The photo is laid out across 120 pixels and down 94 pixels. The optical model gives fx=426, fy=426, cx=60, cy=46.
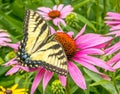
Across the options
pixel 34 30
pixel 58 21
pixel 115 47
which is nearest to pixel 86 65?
pixel 115 47

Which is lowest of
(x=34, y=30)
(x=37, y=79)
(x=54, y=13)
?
(x=54, y=13)

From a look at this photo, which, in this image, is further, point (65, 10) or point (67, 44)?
point (65, 10)

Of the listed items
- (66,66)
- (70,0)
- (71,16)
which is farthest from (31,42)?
(70,0)

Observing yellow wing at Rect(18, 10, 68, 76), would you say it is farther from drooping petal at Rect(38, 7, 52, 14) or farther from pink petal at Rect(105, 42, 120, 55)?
drooping petal at Rect(38, 7, 52, 14)

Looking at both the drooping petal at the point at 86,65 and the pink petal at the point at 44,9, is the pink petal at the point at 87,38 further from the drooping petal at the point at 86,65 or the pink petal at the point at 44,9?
the pink petal at the point at 44,9

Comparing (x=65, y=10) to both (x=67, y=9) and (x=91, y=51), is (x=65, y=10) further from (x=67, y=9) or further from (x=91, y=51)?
(x=91, y=51)

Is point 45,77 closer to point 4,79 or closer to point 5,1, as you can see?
point 4,79

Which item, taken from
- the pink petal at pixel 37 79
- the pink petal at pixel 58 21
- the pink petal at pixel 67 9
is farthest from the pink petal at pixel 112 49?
the pink petal at pixel 67 9

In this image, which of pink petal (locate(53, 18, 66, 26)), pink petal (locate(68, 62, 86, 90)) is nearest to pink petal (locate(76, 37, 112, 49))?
pink petal (locate(68, 62, 86, 90))

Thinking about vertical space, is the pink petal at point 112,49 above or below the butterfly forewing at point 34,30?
below

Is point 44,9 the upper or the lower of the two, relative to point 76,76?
lower
